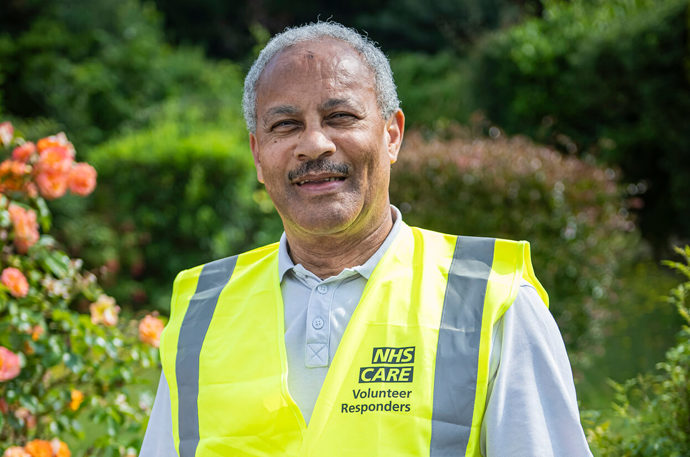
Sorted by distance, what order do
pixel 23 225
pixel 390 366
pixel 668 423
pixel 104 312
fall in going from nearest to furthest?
pixel 390 366, pixel 668 423, pixel 23 225, pixel 104 312

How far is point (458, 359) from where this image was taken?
1698mm

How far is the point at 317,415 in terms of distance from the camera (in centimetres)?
171

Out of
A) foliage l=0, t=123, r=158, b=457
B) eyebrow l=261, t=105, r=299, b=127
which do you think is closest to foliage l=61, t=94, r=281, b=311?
foliage l=0, t=123, r=158, b=457

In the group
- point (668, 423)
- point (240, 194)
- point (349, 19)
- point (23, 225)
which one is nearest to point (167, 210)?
point (240, 194)

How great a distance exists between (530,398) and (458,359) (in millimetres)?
167

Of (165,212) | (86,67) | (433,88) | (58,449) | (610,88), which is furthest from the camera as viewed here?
(433,88)

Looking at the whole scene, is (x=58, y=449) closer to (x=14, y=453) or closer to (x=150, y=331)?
(x=14, y=453)

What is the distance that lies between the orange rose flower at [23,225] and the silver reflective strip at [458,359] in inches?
82.0

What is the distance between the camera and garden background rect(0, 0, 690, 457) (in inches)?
129

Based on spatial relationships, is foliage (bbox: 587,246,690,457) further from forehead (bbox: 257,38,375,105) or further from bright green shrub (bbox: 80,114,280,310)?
bright green shrub (bbox: 80,114,280,310)

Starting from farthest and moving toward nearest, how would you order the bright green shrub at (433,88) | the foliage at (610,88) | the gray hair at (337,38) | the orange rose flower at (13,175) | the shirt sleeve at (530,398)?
1. the bright green shrub at (433,88)
2. the foliage at (610,88)
3. the orange rose flower at (13,175)
4. the gray hair at (337,38)
5. the shirt sleeve at (530,398)

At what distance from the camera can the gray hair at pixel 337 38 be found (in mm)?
1950

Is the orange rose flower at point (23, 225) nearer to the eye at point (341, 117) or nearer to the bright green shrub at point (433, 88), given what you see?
the eye at point (341, 117)

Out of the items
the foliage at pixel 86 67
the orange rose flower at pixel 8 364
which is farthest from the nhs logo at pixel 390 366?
the foliage at pixel 86 67
